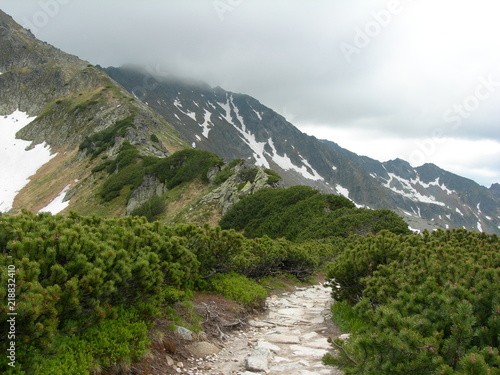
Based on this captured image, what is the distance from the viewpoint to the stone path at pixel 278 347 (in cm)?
559

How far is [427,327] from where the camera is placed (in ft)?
12.8

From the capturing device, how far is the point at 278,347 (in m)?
6.71

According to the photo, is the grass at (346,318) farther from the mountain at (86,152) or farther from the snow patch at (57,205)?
the snow patch at (57,205)

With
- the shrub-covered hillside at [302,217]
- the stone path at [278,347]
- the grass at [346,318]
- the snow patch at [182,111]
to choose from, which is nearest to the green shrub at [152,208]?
the shrub-covered hillside at [302,217]

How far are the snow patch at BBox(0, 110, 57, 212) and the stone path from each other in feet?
200

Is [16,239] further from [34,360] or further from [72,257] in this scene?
[34,360]

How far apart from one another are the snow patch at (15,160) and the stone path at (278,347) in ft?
200

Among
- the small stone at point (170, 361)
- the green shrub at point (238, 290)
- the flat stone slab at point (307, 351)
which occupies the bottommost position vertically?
the small stone at point (170, 361)

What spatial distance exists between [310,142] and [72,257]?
639ft

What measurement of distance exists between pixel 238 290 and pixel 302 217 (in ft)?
79.0

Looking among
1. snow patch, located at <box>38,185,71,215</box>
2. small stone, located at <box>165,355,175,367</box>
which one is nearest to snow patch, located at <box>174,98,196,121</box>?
snow patch, located at <box>38,185,71,215</box>

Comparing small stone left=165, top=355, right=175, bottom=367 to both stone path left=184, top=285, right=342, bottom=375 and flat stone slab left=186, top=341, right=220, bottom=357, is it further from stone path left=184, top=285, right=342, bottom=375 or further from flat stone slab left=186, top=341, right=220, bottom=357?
flat stone slab left=186, top=341, right=220, bottom=357

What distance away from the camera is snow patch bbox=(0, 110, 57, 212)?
201ft

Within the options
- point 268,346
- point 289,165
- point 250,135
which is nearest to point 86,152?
point 268,346
